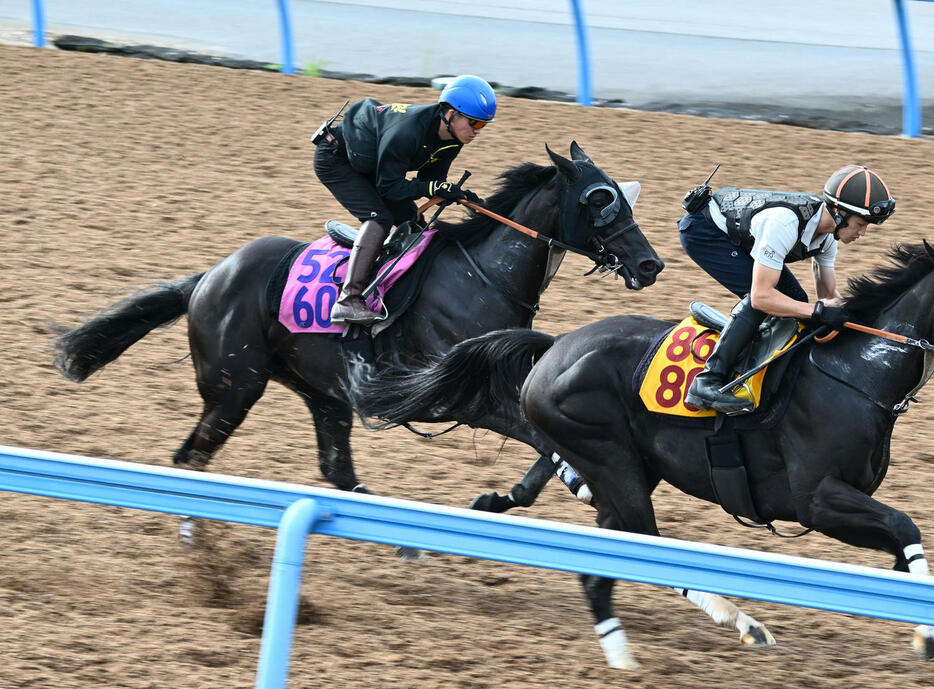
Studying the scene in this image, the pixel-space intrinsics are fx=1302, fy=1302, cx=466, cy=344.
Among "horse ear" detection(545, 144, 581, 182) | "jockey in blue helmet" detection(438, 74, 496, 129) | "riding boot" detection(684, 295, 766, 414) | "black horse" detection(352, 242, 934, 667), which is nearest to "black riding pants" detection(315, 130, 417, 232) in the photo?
"jockey in blue helmet" detection(438, 74, 496, 129)

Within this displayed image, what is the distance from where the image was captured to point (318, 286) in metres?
5.91

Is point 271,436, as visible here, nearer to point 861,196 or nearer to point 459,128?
point 459,128

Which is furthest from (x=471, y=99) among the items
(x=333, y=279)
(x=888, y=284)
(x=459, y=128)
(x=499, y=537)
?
(x=499, y=537)

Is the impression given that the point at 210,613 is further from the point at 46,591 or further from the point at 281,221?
the point at 281,221

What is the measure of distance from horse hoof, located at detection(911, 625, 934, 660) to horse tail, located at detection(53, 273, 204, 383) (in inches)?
145

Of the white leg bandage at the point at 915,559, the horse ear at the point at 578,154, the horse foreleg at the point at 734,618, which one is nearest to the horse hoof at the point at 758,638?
the horse foreleg at the point at 734,618

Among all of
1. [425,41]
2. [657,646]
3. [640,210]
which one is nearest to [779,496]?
[657,646]

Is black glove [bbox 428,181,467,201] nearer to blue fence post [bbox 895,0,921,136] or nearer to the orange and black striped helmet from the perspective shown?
the orange and black striped helmet

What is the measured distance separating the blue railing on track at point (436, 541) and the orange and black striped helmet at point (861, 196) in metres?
1.74

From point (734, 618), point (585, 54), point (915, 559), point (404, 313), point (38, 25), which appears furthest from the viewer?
point (38, 25)

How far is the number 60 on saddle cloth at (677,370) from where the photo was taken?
471 cm

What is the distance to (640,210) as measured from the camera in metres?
9.91

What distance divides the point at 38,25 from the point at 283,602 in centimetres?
1149

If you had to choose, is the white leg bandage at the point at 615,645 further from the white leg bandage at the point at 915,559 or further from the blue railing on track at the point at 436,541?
the blue railing on track at the point at 436,541
